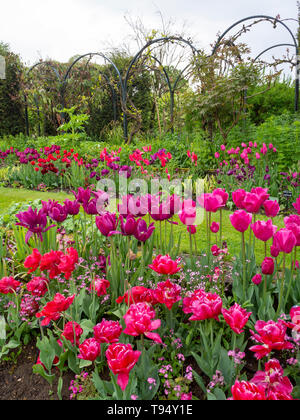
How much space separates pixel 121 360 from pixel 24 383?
81 centimetres

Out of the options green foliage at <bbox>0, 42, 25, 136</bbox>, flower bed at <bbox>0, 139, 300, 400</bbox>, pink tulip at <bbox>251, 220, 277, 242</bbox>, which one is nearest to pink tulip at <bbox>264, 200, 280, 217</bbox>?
flower bed at <bbox>0, 139, 300, 400</bbox>

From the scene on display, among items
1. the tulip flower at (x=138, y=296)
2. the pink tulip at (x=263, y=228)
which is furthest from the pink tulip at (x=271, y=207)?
the tulip flower at (x=138, y=296)

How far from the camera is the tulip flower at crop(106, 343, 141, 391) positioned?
3.28 feet

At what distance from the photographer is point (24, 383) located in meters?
1.54

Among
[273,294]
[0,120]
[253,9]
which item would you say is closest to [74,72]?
[0,120]

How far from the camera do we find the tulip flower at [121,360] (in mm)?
1000

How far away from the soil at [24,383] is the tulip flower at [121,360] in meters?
0.57

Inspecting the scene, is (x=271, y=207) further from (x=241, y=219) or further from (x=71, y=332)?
(x=71, y=332)

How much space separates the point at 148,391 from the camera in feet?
4.33

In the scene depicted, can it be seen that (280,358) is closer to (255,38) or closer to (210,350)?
(210,350)

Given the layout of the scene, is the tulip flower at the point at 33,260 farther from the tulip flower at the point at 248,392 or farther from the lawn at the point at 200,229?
the tulip flower at the point at 248,392

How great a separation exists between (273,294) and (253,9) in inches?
313

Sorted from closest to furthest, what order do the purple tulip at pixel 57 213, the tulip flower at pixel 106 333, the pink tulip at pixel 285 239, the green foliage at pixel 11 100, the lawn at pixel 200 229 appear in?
the tulip flower at pixel 106 333 < the pink tulip at pixel 285 239 < the purple tulip at pixel 57 213 < the lawn at pixel 200 229 < the green foliage at pixel 11 100

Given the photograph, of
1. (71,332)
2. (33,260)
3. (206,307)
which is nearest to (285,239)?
(206,307)
